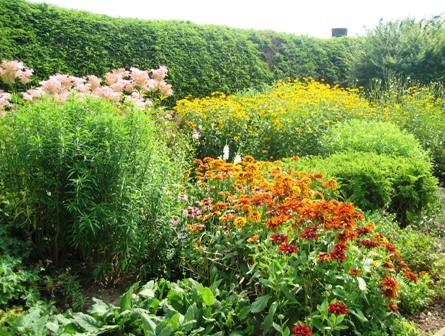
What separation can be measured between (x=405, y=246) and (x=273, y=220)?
70.1 inches

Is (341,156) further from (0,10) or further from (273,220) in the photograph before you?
(0,10)

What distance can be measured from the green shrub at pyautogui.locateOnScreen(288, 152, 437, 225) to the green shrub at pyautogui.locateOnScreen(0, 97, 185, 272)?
195cm

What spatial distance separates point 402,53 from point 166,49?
317 inches

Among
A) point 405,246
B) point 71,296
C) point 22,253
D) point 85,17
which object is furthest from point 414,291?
point 85,17

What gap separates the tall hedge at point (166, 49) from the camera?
A: 862 cm

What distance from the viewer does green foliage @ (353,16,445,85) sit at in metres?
14.3

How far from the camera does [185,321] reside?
102 inches

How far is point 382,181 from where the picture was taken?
4957 mm

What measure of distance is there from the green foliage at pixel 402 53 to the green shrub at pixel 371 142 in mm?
7991

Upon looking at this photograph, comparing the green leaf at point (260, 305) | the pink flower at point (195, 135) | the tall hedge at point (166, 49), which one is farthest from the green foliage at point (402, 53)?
the green leaf at point (260, 305)

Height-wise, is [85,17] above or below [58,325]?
above

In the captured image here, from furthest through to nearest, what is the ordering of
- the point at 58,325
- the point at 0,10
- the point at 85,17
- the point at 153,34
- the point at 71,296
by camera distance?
the point at 153,34 → the point at 85,17 → the point at 0,10 → the point at 71,296 → the point at 58,325

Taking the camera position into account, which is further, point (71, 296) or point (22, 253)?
point (22, 253)

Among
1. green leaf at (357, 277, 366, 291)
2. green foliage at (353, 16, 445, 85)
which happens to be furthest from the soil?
green foliage at (353, 16, 445, 85)
